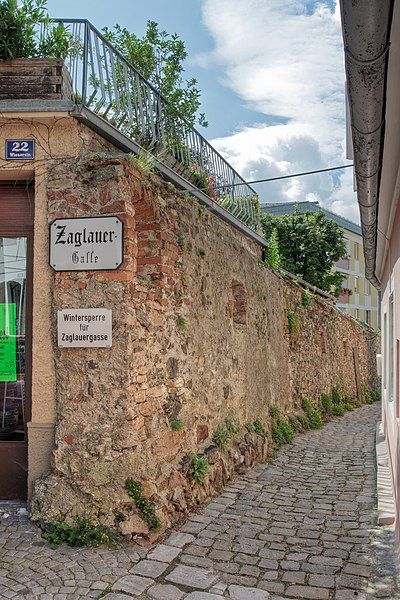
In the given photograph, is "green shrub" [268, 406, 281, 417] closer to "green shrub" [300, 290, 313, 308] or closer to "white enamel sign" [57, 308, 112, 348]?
"green shrub" [300, 290, 313, 308]

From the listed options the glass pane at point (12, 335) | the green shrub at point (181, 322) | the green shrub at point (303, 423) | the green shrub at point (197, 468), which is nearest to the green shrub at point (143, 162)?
the glass pane at point (12, 335)

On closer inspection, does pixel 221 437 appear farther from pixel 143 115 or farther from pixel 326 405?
pixel 326 405

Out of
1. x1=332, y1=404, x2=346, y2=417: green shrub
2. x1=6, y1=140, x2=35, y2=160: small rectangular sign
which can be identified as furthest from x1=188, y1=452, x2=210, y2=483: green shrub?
x1=332, y1=404, x2=346, y2=417: green shrub

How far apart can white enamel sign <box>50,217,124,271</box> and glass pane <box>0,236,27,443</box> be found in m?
0.63

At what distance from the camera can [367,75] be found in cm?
283

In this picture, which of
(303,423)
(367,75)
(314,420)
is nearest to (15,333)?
(367,75)

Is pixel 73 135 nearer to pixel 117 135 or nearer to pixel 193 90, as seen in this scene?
pixel 117 135

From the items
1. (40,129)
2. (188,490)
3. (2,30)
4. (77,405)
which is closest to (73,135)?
(40,129)

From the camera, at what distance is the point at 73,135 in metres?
4.91

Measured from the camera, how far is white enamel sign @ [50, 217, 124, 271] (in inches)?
187

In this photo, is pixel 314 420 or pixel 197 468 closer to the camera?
pixel 197 468

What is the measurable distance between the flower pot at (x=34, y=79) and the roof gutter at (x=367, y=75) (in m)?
2.61

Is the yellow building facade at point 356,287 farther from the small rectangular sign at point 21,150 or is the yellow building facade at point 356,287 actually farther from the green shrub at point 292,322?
the small rectangular sign at point 21,150

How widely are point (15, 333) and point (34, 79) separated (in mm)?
2242
